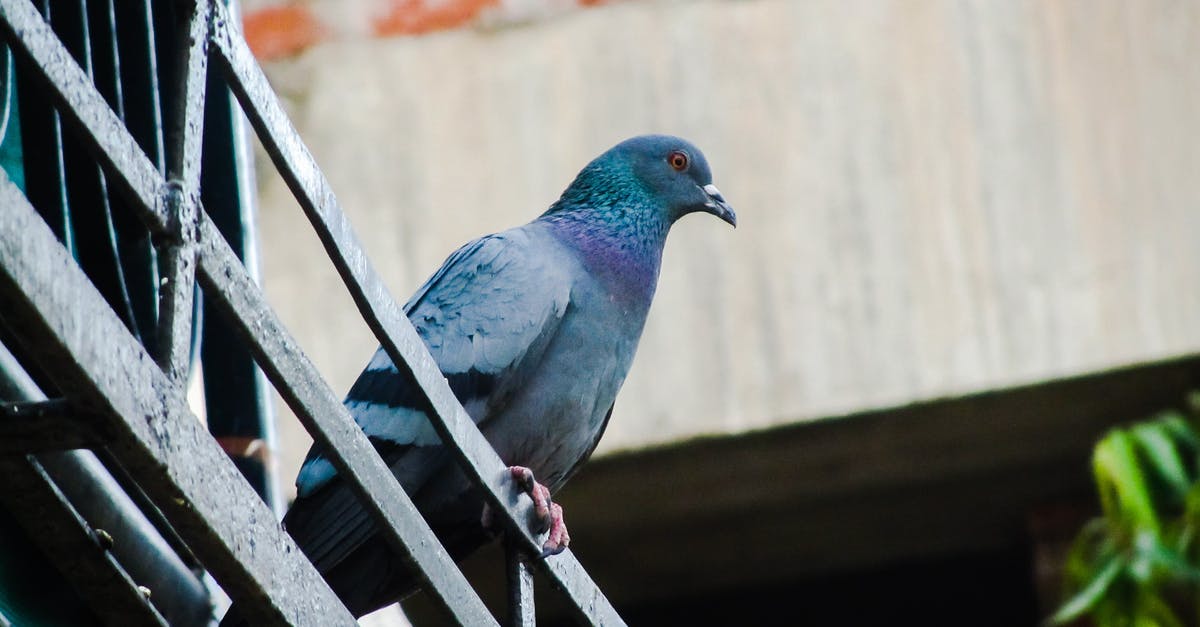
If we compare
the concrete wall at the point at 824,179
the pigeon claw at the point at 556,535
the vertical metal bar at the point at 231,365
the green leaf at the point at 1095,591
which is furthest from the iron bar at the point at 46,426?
the concrete wall at the point at 824,179

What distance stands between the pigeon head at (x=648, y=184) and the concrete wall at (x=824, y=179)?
254cm

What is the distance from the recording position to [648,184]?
15.9 ft

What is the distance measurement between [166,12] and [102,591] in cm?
153

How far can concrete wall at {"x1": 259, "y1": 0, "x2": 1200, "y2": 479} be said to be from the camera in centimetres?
734

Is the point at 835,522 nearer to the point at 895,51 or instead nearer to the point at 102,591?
the point at 895,51

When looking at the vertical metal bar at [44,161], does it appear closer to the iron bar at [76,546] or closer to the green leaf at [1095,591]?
the iron bar at [76,546]

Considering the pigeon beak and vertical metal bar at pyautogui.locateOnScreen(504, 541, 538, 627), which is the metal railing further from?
the pigeon beak

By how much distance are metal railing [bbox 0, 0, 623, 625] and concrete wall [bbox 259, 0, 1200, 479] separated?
4687 mm

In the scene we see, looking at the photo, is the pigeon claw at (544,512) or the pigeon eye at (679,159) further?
the pigeon eye at (679,159)

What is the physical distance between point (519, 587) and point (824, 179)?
4752 millimetres

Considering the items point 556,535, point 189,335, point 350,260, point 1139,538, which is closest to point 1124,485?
point 1139,538

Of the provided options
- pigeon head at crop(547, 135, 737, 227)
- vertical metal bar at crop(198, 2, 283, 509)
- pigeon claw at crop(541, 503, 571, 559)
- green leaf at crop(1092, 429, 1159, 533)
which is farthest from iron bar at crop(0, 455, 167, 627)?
green leaf at crop(1092, 429, 1159, 533)

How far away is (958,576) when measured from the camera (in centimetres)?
990

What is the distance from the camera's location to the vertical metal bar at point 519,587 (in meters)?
3.08
